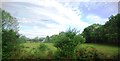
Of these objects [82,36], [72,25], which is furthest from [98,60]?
[72,25]

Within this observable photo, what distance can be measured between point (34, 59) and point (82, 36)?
1178mm

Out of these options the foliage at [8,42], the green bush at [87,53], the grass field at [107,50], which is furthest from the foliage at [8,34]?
the grass field at [107,50]

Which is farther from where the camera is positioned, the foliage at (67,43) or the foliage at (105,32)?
the foliage at (67,43)

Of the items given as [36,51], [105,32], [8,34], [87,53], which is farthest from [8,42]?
[105,32]

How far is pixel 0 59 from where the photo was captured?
535 centimetres

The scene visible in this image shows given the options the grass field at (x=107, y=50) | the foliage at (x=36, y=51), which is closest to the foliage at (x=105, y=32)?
the grass field at (x=107, y=50)

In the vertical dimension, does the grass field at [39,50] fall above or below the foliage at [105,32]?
below

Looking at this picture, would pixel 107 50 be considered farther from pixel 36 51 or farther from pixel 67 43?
pixel 36 51

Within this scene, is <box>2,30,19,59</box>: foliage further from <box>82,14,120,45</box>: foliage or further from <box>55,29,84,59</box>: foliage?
<box>82,14,120,45</box>: foliage

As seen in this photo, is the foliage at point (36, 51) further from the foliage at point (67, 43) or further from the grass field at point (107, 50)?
the grass field at point (107, 50)

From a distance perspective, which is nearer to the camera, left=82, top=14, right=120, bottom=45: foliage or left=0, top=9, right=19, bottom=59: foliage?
left=82, top=14, right=120, bottom=45: foliage

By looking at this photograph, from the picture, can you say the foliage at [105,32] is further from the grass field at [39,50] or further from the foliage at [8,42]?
the foliage at [8,42]

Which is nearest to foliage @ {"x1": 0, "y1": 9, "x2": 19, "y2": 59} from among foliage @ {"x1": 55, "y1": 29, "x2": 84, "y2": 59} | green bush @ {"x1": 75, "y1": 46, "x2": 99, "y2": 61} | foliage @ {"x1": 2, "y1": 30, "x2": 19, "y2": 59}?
foliage @ {"x1": 2, "y1": 30, "x2": 19, "y2": 59}

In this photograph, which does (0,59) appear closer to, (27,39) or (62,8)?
(27,39)
